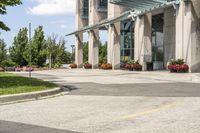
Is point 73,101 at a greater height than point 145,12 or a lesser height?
lesser

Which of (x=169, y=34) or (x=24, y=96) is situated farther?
(x=169, y=34)

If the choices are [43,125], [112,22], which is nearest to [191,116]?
[43,125]

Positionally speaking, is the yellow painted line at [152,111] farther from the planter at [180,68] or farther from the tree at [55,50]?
the tree at [55,50]

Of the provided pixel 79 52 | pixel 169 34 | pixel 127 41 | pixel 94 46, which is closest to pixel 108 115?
pixel 169 34

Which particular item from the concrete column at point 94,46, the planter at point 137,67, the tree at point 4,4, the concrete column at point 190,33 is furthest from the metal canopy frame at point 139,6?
the tree at point 4,4

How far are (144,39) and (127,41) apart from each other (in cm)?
1681

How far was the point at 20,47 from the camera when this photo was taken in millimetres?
77000

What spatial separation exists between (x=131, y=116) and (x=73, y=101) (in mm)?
4236

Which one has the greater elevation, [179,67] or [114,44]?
[114,44]

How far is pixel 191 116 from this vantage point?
11250mm

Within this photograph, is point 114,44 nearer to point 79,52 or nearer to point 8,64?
point 79,52

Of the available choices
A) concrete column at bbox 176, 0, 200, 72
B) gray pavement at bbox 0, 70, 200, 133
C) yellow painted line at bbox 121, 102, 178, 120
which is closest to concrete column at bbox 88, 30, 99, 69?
concrete column at bbox 176, 0, 200, 72

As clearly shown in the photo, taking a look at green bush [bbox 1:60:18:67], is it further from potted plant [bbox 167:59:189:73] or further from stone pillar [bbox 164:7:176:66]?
potted plant [bbox 167:59:189:73]

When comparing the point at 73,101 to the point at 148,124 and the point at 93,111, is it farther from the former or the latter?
the point at 148,124
